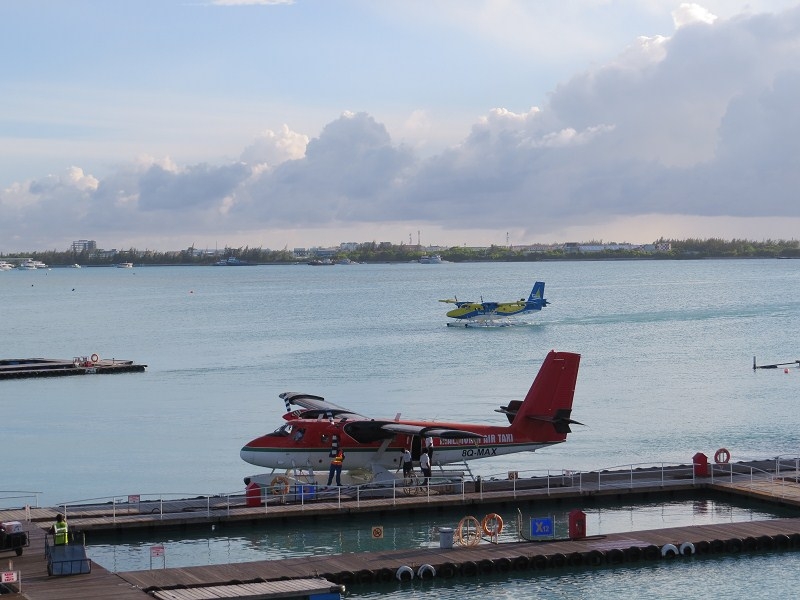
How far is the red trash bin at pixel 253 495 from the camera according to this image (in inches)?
1428

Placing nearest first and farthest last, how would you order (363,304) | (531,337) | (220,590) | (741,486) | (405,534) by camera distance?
(220,590)
(405,534)
(741,486)
(531,337)
(363,304)

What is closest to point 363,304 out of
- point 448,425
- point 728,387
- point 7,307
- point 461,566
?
point 7,307

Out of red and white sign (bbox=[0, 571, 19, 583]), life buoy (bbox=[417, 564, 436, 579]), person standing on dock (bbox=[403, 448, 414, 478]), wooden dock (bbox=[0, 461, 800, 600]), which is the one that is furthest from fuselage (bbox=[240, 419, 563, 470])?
red and white sign (bbox=[0, 571, 19, 583])

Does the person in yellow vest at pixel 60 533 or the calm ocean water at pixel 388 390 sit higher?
the person in yellow vest at pixel 60 533

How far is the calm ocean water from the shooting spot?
4919 cm

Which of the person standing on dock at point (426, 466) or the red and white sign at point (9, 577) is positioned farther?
the person standing on dock at point (426, 466)

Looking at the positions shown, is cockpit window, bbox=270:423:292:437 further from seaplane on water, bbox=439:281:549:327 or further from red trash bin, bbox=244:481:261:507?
seaplane on water, bbox=439:281:549:327

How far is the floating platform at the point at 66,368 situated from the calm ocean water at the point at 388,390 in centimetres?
210

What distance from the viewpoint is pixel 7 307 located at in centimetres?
19638

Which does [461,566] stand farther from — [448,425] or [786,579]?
[448,425]

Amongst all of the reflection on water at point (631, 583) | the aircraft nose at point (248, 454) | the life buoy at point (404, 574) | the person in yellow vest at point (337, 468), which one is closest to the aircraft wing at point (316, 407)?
the person in yellow vest at point (337, 468)

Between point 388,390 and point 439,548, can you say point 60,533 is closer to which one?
point 439,548

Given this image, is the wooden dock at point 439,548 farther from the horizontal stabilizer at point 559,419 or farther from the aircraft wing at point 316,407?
the aircraft wing at point 316,407

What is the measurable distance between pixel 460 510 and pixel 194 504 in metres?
8.22
